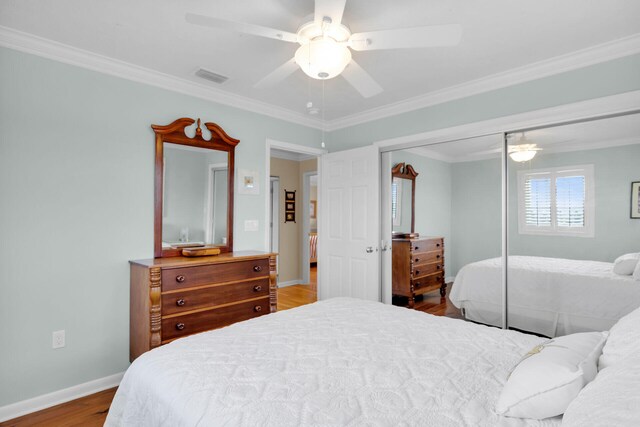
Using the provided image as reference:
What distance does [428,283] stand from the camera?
12.0ft

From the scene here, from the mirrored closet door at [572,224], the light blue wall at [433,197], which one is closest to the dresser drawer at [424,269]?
the light blue wall at [433,197]

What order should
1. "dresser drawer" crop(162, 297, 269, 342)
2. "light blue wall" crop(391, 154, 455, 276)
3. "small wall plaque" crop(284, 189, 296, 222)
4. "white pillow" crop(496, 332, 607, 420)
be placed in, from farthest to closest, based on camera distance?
"small wall plaque" crop(284, 189, 296, 222), "light blue wall" crop(391, 154, 455, 276), "dresser drawer" crop(162, 297, 269, 342), "white pillow" crop(496, 332, 607, 420)

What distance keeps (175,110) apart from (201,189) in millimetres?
746

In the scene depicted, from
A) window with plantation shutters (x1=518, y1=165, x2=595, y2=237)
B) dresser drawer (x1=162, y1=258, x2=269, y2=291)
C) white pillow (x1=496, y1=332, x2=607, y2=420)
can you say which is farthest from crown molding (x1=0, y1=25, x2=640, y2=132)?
white pillow (x1=496, y1=332, x2=607, y2=420)

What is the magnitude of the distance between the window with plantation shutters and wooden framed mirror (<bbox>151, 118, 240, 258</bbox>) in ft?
8.93

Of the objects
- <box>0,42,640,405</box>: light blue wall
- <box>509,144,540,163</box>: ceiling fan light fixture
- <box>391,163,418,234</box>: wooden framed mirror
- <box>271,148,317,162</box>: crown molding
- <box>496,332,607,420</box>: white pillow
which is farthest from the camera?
<box>271,148,317,162</box>: crown molding

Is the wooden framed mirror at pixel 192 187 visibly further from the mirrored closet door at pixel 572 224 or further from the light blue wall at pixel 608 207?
the light blue wall at pixel 608 207

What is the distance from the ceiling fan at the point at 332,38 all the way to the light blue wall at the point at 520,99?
1488mm

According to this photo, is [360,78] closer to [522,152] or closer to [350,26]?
[350,26]

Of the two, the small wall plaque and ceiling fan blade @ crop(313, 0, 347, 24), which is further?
the small wall plaque

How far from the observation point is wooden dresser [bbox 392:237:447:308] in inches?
139

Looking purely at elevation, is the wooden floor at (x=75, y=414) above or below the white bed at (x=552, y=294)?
below

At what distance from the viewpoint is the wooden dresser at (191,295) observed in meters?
2.45

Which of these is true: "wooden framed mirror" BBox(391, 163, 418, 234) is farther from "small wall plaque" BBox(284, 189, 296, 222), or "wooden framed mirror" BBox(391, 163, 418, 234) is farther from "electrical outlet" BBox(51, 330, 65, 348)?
"electrical outlet" BBox(51, 330, 65, 348)
